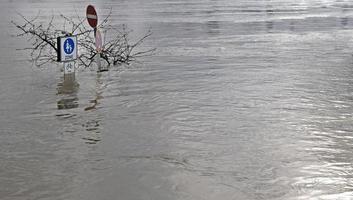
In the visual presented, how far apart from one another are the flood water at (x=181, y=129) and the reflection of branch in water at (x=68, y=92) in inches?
0.8

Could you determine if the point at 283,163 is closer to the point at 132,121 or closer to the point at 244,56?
the point at 132,121

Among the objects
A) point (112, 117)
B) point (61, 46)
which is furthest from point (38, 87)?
point (112, 117)

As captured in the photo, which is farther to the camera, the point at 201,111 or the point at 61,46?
the point at 61,46

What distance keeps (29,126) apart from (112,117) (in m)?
1.23

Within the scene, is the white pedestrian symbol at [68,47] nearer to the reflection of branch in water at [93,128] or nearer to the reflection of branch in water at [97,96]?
the reflection of branch in water at [97,96]

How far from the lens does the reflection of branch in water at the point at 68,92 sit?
31.5ft

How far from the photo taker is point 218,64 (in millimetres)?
14219

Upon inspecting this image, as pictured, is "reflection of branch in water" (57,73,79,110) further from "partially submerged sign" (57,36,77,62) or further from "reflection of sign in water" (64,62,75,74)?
"partially submerged sign" (57,36,77,62)

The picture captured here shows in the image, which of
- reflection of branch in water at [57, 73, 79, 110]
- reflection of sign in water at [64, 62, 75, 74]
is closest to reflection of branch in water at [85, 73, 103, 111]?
reflection of branch in water at [57, 73, 79, 110]

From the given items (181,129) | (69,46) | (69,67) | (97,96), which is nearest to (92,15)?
(69,46)

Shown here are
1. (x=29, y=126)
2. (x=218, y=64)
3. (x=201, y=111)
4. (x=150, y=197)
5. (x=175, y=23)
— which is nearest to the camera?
(x=150, y=197)

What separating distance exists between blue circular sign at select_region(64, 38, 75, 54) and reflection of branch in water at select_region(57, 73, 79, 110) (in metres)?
0.63

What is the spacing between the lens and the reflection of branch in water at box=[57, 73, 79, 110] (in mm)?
9594

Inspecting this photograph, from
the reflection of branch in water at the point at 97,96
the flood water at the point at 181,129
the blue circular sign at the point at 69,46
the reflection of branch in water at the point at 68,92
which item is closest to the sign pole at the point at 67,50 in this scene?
the blue circular sign at the point at 69,46
